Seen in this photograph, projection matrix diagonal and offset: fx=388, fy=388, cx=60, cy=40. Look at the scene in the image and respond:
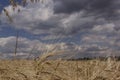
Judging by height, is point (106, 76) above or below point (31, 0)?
below

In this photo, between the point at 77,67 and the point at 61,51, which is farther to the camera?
the point at 77,67

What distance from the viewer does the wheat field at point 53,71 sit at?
743cm

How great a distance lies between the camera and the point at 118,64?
382 inches

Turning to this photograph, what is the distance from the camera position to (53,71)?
7.97 meters

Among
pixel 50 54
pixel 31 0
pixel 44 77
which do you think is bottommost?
pixel 44 77

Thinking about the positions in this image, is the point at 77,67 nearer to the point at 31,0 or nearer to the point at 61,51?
the point at 61,51

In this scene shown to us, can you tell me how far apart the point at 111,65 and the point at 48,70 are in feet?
6.84

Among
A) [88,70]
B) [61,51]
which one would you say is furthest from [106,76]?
[61,51]

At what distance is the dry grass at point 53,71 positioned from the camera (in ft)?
24.4

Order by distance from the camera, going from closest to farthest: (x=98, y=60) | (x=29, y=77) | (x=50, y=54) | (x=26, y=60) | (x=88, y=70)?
(x=29, y=77)
(x=50, y=54)
(x=88, y=70)
(x=26, y=60)
(x=98, y=60)

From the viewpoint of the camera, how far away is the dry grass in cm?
743

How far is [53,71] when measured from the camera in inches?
314

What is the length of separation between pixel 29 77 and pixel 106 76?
195 cm

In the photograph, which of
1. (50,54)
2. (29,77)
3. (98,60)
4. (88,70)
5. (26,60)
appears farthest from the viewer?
(98,60)
